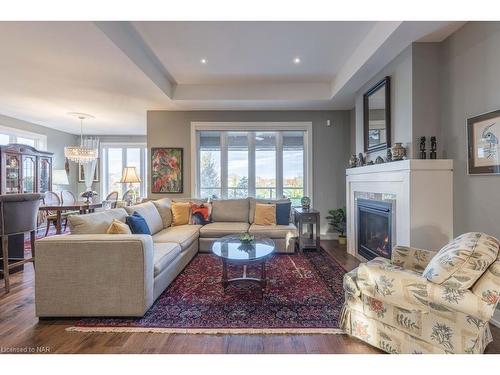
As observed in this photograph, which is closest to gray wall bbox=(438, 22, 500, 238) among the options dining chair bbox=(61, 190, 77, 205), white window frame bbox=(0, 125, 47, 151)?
dining chair bbox=(61, 190, 77, 205)

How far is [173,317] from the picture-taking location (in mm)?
2146

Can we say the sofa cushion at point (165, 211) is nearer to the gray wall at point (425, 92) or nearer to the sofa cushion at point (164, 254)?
the sofa cushion at point (164, 254)

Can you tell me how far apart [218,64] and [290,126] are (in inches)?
77.8

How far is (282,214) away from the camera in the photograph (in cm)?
430

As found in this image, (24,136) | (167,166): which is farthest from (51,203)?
(167,166)

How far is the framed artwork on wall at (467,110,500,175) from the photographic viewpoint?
6.65 feet

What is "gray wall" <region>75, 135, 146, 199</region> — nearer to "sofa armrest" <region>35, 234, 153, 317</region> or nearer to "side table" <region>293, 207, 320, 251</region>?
"side table" <region>293, 207, 320, 251</region>

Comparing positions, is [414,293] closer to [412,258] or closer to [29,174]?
[412,258]

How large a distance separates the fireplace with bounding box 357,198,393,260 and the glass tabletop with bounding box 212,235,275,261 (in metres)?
1.46

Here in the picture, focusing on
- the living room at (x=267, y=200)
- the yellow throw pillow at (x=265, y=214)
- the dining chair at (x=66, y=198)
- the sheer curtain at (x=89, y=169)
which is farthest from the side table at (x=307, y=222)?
the sheer curtain at (x=89, y=169)

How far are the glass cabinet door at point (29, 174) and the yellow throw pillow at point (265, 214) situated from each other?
16.8 feet

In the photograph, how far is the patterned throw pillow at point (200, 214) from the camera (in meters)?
4.33
